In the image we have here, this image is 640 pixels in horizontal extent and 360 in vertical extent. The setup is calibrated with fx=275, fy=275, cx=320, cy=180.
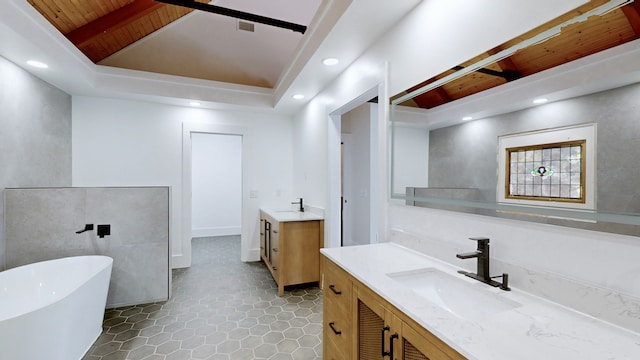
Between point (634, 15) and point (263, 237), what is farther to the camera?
point (263, 237)

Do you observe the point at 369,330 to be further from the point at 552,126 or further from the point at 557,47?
the point at 557,47

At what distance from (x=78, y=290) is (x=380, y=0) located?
2.81 meters

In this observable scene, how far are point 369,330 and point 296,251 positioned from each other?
204 centimetres

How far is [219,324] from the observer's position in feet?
8.41

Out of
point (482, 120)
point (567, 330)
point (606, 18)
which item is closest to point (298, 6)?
point (482, 120)

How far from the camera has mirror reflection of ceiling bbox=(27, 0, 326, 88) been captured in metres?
3.04

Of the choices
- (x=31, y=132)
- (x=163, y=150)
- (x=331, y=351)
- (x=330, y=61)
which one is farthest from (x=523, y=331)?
(x=163, y=150)

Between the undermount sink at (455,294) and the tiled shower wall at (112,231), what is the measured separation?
2771 mm

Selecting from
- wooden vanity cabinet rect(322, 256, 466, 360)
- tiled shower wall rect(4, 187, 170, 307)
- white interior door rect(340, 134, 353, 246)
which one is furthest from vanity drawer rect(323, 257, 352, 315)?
white interior door rect(340, 134, 353, 246)

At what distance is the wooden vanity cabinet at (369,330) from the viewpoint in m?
0.91

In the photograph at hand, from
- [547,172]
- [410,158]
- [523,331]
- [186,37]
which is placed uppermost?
[186,37]

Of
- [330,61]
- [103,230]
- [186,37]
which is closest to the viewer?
[330,61]

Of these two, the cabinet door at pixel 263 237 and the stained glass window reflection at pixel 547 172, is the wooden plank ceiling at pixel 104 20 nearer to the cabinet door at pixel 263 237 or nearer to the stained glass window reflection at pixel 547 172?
the cabinet door at pixel 263 237

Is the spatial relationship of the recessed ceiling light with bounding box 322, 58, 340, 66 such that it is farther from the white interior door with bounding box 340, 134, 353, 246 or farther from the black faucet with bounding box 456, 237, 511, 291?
the white interior door with bounding box 340, 134, 353, 246
